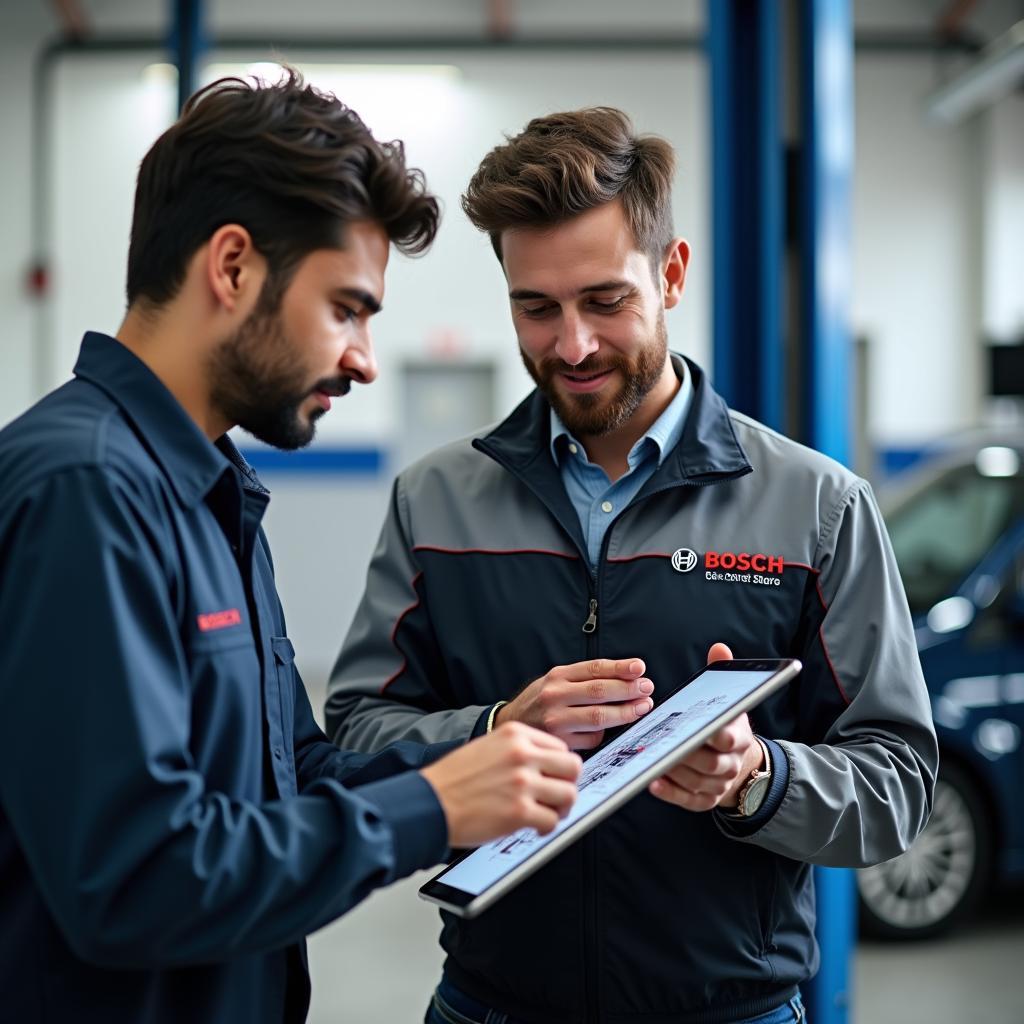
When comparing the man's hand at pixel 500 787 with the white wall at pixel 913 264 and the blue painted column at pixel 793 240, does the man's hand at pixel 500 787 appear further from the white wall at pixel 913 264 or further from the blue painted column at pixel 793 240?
the white wall at pixel 913 264

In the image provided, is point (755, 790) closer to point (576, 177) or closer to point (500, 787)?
point (500, 787)

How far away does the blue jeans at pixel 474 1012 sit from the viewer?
147 centimetres

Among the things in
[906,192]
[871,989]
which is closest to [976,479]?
[871,989]

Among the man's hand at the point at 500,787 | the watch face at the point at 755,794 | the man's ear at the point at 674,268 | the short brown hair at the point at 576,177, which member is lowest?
the watch face at the point at 755,794

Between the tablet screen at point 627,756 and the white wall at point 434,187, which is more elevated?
the white wall at point 434,187

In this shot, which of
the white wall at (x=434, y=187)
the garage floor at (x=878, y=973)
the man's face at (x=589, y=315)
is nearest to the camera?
the man's face at (x=589, y=315)

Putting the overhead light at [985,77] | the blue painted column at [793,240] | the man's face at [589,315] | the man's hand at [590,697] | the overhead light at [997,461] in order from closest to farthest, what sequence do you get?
the man's hand at [590,697] → the man's face at [589,315] → the blue painted column at [793,240] → the overhead light at [997,461] → the overhead light at [985,77]

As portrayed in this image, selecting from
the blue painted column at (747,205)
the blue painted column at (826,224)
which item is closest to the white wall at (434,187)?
the blue painted column at (747,205)

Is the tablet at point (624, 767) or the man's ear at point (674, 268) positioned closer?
the tablet at point (624, 767)

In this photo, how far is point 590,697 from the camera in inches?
52.4

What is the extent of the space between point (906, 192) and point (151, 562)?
996 centimetres

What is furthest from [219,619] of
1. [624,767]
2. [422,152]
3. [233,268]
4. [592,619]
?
[422,152]

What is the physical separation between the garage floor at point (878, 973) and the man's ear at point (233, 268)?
3.02 metres

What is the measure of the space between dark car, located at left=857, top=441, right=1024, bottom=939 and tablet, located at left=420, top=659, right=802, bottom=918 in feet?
8.64
